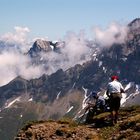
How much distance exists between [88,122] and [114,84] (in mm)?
5800

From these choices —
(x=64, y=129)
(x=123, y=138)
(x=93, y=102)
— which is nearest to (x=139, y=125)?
(x=123, y=138)

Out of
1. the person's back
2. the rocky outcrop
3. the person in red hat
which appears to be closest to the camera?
the rocky outcrop

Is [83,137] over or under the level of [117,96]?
under

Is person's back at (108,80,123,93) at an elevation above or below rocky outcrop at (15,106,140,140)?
above

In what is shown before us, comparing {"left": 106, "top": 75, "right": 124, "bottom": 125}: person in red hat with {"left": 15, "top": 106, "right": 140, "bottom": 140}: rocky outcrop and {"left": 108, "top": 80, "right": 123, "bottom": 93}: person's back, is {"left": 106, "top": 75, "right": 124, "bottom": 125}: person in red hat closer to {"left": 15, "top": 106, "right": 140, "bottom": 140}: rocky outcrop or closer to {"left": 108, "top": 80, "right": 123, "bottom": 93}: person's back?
{"left": 108, "top": 80, "right": 123, "bottom": 93}: person's back

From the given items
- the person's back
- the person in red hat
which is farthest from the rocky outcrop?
the person's back

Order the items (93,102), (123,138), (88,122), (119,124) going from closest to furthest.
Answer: (123,138) → (119,124) → (88,122) → (93,102)

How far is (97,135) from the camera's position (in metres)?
28.2

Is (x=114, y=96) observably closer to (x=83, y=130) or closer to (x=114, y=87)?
(x=114, y=87)

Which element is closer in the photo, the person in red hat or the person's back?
the person in red hat

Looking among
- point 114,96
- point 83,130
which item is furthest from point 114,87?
point 83,130

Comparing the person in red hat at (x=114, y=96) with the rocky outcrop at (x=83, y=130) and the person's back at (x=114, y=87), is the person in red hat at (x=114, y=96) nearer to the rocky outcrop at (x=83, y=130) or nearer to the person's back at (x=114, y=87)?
the person's back at (x=114, y=87)

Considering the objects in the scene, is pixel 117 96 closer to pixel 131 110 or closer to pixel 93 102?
pixel 131 110

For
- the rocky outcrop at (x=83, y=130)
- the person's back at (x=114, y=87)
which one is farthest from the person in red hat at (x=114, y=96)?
the rocky outcrop at (x=83, y=130)
